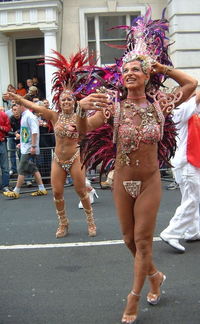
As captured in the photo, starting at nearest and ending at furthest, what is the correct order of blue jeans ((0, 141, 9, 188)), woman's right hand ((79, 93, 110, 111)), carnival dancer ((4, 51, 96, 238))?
woman's right hand ((79, 93, 110, 111)) → carnival dancer ((4, 51, 96, 238)) → blue jeans ((0, 141, 9, 188))

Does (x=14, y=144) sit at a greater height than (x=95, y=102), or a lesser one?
lesser

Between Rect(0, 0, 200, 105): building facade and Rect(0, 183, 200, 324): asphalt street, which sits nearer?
Rect(0, 183, 200, 324): asphalt street

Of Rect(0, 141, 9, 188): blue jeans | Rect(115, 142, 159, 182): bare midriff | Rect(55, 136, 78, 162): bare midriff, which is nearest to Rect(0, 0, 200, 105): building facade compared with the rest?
Rect(0, 141, 9, 188): blue jeans

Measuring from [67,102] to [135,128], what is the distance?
2373 millimetres

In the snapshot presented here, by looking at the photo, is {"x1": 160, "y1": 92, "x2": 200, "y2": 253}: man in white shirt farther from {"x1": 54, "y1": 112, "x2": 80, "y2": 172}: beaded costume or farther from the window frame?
the window frame

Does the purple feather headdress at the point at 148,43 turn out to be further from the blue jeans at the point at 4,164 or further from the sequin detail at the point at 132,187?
the blue jeans at the point at 4,164

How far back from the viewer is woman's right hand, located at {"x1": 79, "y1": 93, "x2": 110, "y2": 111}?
3.47 meters

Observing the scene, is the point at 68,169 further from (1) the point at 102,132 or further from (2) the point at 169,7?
(2) the point at 169,7

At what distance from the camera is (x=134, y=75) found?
357 cm

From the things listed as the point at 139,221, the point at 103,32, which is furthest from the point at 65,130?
the point at 103,32

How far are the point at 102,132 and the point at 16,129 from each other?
7472 mm

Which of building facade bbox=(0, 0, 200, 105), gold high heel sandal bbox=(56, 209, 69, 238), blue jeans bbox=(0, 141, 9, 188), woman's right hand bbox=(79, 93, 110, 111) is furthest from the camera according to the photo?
building facade bbox=(0, 0, 200, 105)

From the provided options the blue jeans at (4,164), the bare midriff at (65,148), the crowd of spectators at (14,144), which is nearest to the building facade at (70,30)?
the crowd of spectators at (14,144)

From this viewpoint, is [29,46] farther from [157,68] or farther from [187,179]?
[157,68]
